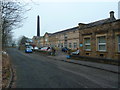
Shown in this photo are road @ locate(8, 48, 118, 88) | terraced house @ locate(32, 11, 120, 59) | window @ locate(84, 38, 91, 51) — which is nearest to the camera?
road @ locate(8, 48, 118, 88)

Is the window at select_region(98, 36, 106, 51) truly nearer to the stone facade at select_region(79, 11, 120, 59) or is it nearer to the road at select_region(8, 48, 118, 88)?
the stone facade at select_region(79, 11, 120, 59)

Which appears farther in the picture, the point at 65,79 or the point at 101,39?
the point at 101,39

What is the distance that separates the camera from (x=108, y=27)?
58.0ft

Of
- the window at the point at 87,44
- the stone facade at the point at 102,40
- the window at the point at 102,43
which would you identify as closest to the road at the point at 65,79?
the stone facade at the point at 102,40

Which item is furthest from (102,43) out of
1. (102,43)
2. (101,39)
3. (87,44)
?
(87,44)

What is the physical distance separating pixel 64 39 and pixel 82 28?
31.7 metres

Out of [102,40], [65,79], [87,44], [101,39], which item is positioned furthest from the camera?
[87,44]

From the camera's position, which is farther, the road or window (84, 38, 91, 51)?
window (84, 38, 91, 51)

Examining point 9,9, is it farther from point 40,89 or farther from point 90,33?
point 90,33

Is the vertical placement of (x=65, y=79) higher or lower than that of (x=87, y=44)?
lower

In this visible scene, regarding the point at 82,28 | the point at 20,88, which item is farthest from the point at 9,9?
the point at 82,28

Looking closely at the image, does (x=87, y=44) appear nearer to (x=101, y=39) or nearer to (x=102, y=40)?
(x=101, y=39)

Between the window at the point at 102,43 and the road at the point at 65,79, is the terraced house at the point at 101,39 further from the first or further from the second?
the road at the point at 65,79

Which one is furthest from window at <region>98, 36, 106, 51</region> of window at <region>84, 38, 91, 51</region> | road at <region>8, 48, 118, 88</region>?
road at <region>8, 48, 118, 88</region>
